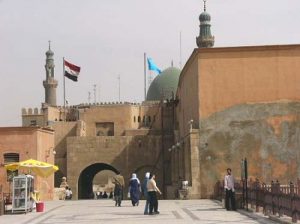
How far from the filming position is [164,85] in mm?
62281

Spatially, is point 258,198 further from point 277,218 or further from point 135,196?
point 135,196

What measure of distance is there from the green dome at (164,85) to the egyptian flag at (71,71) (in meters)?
9.45

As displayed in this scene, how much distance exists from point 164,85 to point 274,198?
45152 millimetres

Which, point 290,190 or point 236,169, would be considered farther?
point 236,169

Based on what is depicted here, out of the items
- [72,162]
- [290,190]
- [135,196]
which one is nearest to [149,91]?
[72,162]

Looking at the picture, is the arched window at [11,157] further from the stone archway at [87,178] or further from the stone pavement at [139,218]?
the stone archway at [87,178]

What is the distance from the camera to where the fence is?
595 inches

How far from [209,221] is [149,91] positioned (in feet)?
158

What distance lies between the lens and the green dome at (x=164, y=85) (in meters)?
61.6

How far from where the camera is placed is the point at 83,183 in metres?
52.5

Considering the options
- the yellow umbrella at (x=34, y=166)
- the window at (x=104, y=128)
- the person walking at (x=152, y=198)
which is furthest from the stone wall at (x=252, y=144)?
the window at (x=104, y=128)

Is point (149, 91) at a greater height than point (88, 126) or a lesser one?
greater

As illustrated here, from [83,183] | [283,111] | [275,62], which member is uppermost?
[275,62]

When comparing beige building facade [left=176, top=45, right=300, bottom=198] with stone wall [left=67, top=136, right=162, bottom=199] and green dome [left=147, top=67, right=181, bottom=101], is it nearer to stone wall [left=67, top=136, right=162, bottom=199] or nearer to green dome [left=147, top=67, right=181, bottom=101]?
stone wall [left=67, top=136, right=162, bottom=199]
